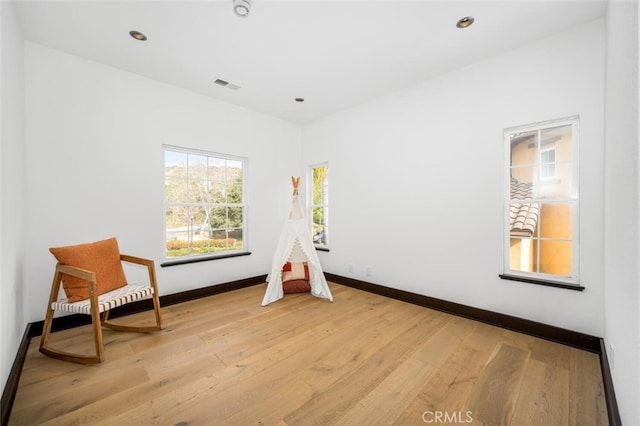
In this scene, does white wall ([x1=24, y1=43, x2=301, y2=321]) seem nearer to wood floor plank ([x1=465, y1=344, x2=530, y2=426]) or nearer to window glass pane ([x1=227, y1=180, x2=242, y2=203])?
window glass pane ([x1=227, y1=180, x2=242, y2=203])

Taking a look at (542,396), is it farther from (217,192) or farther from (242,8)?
(217,192)

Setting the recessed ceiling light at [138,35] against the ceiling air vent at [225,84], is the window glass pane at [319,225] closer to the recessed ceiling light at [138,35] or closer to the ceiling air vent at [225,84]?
the ceiling air vent at [225,84]

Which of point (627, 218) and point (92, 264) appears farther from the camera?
point (92, 264)

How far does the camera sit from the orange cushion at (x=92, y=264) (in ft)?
7.34

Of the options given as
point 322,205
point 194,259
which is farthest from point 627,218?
point 194,259

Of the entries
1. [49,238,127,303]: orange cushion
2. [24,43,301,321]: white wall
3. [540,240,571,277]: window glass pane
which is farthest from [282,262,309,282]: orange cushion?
[540,240,571,277]: window glass pane

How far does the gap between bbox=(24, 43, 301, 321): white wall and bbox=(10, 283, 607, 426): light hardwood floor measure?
935 mm

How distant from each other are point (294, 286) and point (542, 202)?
121 inches

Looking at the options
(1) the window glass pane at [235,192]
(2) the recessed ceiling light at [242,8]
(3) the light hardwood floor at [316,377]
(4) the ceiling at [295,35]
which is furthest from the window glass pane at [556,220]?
(1) the window glass pane at [235,192]

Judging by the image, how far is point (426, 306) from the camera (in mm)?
3225

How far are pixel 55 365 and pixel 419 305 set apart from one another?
11.7 ft

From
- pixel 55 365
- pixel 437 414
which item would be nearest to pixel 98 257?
pixel 55 365

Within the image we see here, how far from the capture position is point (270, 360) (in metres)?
2.12

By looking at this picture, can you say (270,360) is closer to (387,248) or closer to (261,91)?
(387,248)
